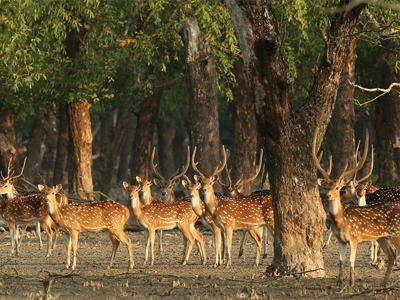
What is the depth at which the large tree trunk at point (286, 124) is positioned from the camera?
10102 mm

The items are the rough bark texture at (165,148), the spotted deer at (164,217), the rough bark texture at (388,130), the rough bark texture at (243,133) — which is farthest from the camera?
the rough bark texture at (165,148)

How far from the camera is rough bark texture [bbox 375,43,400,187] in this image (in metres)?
22.1

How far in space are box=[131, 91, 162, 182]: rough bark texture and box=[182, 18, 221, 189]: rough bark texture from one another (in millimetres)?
5770

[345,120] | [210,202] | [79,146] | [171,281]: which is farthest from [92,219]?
[345,120]

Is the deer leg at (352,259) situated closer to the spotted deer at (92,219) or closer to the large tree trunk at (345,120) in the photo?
the spotted deer at (92,219)

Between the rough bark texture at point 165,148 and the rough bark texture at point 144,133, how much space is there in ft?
42.1

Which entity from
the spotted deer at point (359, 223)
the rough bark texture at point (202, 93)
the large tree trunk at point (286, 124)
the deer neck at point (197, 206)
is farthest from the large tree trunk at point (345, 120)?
the large tree trunk at point (286, 124)

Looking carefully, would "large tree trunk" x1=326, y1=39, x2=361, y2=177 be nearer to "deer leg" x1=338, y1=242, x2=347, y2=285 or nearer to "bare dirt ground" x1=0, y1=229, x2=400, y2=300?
"bare dirt ground" x1=0, y1=229, x2=400, y2=300

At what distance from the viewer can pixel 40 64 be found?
756 inches

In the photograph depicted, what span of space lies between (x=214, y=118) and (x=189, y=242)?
4905 millimetres

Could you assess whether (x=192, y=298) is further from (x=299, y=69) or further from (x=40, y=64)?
(x=299, y=69)

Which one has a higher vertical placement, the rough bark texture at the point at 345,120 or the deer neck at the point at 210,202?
the rough bark texture at the point at 345,120

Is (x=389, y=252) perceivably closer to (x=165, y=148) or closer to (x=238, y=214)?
(x=238, y=214)

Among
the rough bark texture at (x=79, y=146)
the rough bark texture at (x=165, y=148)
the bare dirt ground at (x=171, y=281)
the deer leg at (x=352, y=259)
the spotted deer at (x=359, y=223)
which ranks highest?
the rough bark texture at (x=165, y=148)
